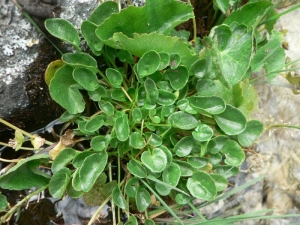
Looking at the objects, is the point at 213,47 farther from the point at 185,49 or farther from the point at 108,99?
the point at 108,99

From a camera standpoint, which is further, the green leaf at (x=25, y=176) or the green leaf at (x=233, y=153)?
the green leaf at (x=233, y=153)

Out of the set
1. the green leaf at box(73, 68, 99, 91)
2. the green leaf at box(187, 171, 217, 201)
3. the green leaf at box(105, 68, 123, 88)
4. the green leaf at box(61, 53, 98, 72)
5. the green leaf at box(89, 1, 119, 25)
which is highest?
the green leaf at box(89, 1, 119, 25)

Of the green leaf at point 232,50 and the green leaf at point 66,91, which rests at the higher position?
the green leaf at point 66,91

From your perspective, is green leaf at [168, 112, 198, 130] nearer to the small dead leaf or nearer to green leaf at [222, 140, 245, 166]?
green leaf at [222, 140, 245, 166]

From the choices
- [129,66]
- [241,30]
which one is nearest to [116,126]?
[129,66]

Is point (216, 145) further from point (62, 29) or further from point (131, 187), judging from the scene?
point (62, 29)

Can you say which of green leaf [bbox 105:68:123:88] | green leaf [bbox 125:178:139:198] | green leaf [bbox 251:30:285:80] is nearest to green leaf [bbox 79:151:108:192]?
green leaf [bbox 125:178:139:198]

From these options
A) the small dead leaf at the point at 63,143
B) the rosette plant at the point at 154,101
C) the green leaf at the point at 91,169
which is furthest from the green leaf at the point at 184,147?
the small dead leaf at the point at 63,143

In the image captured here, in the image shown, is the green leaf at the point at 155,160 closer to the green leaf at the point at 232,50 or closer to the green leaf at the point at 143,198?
the green leaf at the point at 143,198
